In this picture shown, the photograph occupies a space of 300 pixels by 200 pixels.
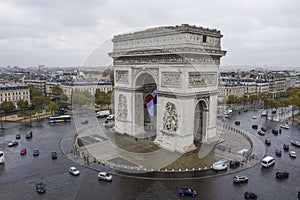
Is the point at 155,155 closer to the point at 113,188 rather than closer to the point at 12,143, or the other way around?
the point at 113,188

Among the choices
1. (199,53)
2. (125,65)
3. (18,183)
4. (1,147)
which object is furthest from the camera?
(125,65)

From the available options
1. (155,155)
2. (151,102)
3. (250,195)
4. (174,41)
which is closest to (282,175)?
(250,195)

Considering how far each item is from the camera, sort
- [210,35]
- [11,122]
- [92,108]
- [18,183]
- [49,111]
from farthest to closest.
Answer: [92,108]
[49,111]
[11,122]
[210,35]
[18,183]

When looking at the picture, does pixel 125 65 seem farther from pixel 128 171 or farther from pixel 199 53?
pixel 128 171

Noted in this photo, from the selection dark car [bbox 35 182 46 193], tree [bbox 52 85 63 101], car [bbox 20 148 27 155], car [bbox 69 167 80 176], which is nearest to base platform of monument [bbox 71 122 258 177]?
car [bbox 69 167 80 176]

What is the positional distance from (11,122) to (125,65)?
1144 inches

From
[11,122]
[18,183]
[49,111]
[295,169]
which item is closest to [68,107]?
[49,111]

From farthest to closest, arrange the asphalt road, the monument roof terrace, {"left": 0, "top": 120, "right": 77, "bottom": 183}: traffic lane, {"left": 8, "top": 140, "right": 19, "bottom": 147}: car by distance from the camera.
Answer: {"left": 8, "top": 140, "right": 19, "bottom": 147}: car, the monument roof terrace, {"left": 0, "top": 120, "right": 77, "bottom": 183}: traffic lane, the asphalt road

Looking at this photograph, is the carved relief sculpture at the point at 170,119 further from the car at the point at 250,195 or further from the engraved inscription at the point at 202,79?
the car at the point at 250,195

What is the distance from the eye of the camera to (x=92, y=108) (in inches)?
2447

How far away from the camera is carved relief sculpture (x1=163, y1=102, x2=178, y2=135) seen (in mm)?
27859

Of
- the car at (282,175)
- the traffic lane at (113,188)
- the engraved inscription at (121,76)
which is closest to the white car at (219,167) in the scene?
the car at (282,175)

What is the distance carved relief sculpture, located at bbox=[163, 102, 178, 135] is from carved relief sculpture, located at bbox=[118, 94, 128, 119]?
7822 mm

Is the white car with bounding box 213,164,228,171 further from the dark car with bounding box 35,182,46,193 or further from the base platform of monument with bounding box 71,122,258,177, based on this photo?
the dark car with bounding box 35,182,46,193
